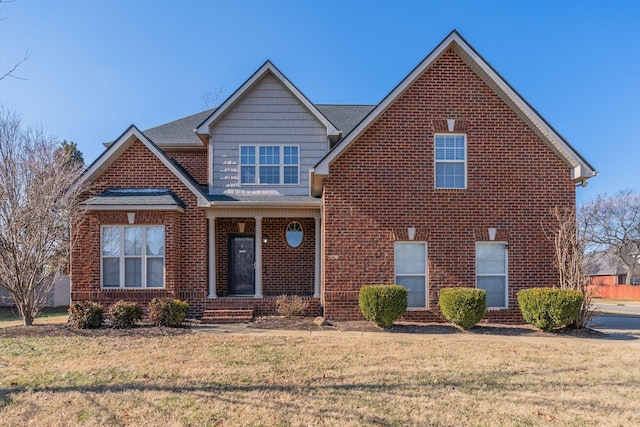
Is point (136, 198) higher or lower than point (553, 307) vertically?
higher

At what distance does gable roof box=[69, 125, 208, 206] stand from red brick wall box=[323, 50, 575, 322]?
13.8 feet

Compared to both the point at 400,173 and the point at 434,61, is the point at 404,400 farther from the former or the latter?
the point at 434,61

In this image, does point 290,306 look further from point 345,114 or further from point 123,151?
point 345,114

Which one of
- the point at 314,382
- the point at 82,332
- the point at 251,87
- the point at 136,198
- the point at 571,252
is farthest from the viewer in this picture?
the point at 251,87

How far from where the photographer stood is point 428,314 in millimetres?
11852

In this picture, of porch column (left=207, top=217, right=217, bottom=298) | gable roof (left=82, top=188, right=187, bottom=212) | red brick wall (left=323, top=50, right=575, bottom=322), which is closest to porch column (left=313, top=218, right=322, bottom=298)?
red brick wall (left=323, top=50, right=575, bottom=322)

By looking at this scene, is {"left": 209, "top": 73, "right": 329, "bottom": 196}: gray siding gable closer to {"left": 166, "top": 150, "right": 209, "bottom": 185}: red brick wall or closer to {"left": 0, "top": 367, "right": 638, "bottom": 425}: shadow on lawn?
{"left": 166, "top": 150, "right": 209, "bottom": 185}: red brick wall

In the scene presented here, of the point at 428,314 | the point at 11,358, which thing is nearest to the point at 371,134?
the point at 428,314

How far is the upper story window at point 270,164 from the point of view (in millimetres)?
14336

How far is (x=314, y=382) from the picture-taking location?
619cm

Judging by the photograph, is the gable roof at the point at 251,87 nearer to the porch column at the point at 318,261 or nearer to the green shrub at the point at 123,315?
the porch column at the point at 318,261

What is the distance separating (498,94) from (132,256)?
11.3 metres

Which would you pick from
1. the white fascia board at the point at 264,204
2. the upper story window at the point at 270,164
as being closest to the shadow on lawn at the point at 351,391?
the white fascia board at the point at 264,204

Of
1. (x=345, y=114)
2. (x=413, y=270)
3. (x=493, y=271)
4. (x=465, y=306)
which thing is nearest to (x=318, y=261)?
(x=413, y=270)
